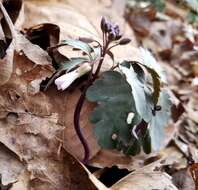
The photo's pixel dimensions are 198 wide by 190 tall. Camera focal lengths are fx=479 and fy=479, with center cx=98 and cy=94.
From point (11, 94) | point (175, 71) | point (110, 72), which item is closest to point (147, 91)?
point (110, 72)

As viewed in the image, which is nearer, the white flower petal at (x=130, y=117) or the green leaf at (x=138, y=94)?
the green leaf at (x=138, y=94)

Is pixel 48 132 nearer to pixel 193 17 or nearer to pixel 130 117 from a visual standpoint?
pixel 130 117

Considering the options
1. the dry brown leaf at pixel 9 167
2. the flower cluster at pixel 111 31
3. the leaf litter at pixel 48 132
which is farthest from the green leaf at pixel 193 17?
the dry brown leaf at pixel 9 167

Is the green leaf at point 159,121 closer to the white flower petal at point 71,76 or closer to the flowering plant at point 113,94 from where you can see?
the flowering plant at point 113,94

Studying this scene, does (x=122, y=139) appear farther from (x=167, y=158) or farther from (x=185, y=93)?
(x=185, y=93)

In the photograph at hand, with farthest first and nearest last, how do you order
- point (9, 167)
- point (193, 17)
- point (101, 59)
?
point (193, 17) → point (101, 59) → point (9, 167)

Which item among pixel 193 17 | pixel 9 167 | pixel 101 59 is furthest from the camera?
pixel 193 17

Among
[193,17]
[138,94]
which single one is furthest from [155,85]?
[193,17]
